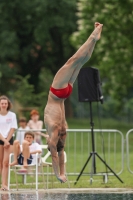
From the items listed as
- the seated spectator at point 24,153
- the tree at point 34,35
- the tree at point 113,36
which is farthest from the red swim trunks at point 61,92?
the tree at point 34,35

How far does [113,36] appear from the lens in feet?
118

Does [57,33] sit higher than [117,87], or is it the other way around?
[57,33]

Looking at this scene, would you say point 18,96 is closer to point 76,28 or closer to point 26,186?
point 76,28

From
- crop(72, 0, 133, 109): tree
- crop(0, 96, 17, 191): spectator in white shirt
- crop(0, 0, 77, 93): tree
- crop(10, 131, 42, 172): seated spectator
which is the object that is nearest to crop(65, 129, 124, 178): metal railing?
crop(10, 131, 42, 172): seated spectator

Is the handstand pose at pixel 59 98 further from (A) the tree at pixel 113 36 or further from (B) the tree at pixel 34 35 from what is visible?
(B) the tree at pixel 34 35

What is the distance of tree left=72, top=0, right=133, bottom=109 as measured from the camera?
35656 millimetres

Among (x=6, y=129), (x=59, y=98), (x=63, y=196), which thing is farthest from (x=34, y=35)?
(x=59, y=98)

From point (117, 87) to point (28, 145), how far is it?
76.2 ft

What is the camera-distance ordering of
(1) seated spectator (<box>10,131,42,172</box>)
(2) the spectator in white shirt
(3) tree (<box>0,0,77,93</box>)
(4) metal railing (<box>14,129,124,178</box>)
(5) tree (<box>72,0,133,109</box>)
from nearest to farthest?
1. (2) the spectator in white shirt
2. (1) seated spectator (<box>10,131,42,172</box>)
3. (4) metal railing (<box>14,129,124,178</box>)
4. (5) tree (<box>72,0,133,109</box>)
5. (3) tree (<box>0,0,77,93</box>)

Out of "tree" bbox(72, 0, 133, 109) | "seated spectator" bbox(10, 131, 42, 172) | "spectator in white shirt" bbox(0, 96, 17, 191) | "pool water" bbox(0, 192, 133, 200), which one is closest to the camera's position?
"pool water" bbox(0, 192, 133, 200)

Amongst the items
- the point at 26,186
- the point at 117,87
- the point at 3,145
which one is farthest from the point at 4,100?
the point at 117,87

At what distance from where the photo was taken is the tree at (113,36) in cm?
3566

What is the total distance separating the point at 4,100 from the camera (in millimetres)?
16125

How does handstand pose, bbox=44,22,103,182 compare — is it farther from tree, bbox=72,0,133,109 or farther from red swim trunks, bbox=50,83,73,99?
tree, bbox=72,0,133,109
